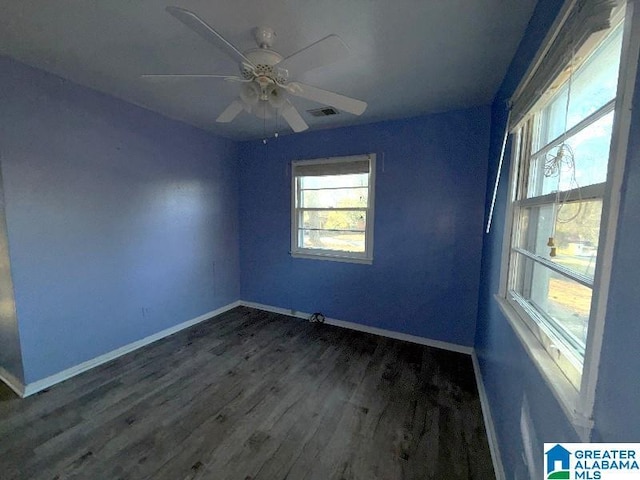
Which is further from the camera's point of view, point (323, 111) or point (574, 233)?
point (323, 111)

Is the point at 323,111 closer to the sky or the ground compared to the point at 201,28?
closer to the sky

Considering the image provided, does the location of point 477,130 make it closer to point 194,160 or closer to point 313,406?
point 313,406

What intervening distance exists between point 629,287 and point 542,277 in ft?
Result: 2.83

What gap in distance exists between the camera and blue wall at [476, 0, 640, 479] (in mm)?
591

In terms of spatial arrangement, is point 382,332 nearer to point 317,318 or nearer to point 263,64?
point 317,318

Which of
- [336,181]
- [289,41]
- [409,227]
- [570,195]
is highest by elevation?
[289,41]

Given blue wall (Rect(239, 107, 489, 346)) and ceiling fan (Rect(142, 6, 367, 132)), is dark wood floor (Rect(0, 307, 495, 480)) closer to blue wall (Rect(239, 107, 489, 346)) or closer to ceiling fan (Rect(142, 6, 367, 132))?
blue wall (Rect(239, 107, 489, 346))

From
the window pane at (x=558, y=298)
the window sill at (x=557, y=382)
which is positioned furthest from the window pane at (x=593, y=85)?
the window sill at (x=557, y=382)

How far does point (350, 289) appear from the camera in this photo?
330 centimetres

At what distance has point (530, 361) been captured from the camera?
3.70ft

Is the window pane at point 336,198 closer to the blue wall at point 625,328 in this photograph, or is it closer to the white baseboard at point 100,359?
the white baseboard at point 100,359

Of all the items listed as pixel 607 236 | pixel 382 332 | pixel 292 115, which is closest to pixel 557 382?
pixel 607 236

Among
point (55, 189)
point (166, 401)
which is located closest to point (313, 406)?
point (166, 401)

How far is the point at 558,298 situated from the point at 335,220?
2513 mm
